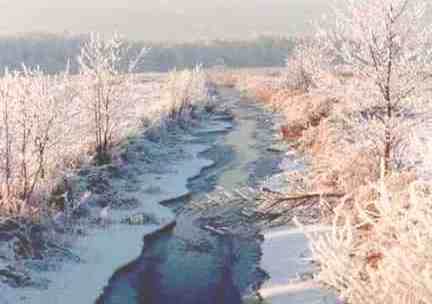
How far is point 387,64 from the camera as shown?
42.7 feet

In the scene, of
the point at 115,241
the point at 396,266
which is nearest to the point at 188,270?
the point at 115,241

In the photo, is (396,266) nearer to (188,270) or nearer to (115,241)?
(188,270)

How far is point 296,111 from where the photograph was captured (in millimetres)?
30859

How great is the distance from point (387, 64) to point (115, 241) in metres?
6.54

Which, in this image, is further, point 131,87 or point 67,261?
point 131,87

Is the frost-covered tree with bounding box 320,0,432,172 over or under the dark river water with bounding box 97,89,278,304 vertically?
over

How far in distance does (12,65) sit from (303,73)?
61.0 meters

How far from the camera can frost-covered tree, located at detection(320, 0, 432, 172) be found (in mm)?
12867

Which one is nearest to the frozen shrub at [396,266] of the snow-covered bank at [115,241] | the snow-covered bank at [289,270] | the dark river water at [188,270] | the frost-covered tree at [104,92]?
the snow-covered bank at [289,270]

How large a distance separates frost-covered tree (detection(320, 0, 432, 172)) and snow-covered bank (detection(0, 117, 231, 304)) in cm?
521

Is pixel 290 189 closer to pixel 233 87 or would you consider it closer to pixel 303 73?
pixel 303 73

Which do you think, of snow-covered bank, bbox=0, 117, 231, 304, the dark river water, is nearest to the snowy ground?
the dark river water

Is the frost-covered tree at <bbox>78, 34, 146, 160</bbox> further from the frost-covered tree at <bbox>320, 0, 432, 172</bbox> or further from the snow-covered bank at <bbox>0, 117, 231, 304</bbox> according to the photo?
the frost-covered tree at <bbox>320, 0, 432, 172</bbox>

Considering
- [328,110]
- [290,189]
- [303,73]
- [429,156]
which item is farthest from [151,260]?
[303,73]
